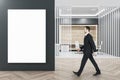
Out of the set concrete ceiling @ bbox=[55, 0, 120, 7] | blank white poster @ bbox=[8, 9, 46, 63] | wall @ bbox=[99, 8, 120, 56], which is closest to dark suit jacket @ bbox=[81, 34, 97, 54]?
blank white poster @ bbox=[8, 9, 46, 63]

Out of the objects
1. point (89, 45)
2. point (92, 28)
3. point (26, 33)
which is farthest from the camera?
point (92, 28)

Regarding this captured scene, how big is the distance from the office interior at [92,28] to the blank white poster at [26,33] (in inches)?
198

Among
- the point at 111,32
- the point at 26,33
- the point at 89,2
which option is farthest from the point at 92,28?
the point at 26,33

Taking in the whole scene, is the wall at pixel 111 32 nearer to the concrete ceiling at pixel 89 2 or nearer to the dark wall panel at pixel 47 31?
the concrete ceiling at pixel 89 2

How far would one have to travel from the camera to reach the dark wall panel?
5.96 m

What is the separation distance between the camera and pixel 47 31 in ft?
19.7

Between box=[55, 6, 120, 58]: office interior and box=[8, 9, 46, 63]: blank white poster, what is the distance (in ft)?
16.5

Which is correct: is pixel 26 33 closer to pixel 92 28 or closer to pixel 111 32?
pixel 111 32

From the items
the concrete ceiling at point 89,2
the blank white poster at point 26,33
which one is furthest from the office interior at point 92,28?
the blank white poster at point 26,33

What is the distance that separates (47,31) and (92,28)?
10.8 metres

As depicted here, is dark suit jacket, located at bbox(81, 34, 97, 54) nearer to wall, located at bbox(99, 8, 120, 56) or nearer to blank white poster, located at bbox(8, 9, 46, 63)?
blank white poster, located at bbox(8, 9, 46, 63)

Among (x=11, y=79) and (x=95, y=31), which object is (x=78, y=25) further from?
(x=11, y=79)

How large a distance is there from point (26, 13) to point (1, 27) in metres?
0.99

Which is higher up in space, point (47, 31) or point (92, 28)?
point (92, 28)
